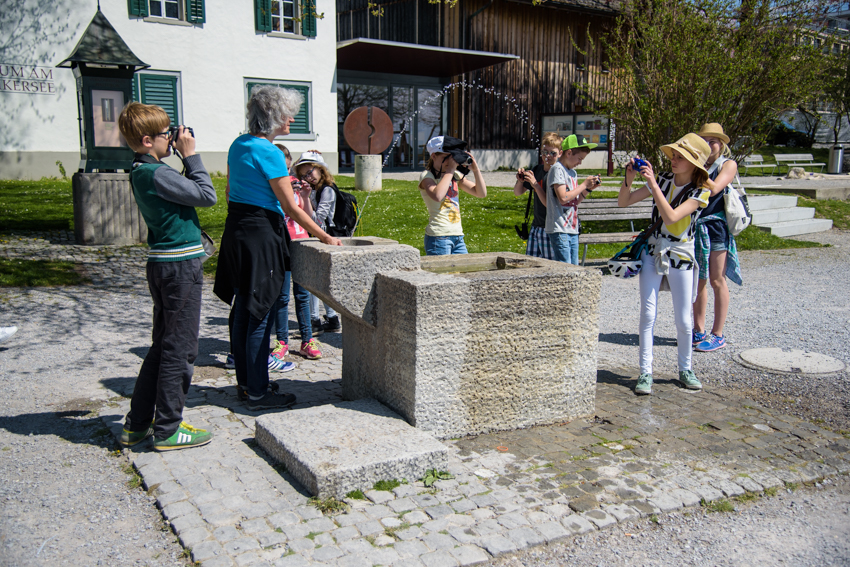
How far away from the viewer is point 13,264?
8.83m

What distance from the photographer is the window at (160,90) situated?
1791 centimetres

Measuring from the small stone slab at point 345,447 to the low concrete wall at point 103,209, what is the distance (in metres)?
7.77

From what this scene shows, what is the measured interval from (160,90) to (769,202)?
14.4 meters

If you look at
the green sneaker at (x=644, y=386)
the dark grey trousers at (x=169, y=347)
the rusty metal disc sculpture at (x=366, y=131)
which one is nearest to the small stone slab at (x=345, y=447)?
the dark grey trousers at (x=169, y=347)

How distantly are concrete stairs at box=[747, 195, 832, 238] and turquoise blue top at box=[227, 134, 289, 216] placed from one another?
11345 mm

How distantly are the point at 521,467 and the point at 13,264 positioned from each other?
25.2 feet

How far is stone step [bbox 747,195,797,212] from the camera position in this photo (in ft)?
45.6

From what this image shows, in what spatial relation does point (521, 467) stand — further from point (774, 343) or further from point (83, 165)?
point (83, 165)

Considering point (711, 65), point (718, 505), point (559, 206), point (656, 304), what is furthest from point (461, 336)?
point (711, 65)

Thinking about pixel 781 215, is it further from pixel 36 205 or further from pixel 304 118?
pixel 36 205

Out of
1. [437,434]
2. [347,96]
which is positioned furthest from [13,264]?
[347,96]

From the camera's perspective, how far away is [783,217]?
13.6m

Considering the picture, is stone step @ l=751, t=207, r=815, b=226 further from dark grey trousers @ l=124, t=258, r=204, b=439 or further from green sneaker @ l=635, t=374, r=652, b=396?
dark grey trousers @ l=124, t=258, r=204, b=439

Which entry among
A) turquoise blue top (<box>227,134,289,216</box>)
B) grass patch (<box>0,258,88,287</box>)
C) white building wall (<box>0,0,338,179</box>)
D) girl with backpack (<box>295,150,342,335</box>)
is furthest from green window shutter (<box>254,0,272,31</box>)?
turquoise blue top (<box>227,134,289,216</box>)
